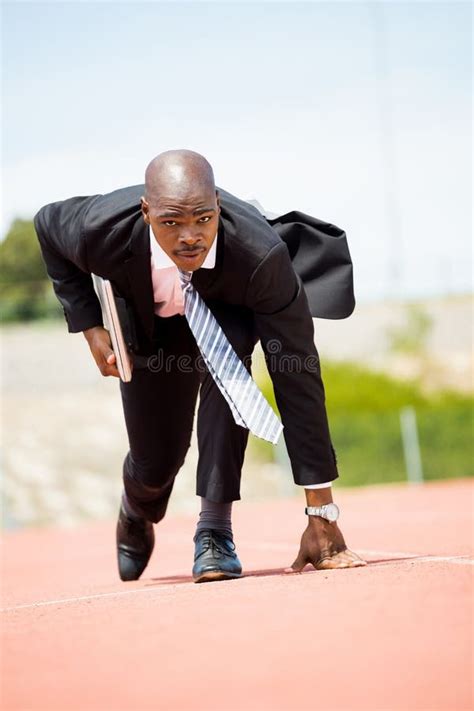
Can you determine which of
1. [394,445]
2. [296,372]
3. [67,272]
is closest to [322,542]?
[296,372]

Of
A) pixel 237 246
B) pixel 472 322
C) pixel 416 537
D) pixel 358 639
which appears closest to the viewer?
pixel 358 639

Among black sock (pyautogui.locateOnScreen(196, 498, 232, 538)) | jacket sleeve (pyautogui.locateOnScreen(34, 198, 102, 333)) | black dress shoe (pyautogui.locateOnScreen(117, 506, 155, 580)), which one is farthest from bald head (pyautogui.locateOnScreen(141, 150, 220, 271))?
black dress shoe (pyautogui.locateOnScreen(117, 506, 155, 580))

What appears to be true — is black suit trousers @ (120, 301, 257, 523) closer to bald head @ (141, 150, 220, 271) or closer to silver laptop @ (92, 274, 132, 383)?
silver laptop @ (92, 274, 132, 383)

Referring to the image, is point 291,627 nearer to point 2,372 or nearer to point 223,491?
point 223,491

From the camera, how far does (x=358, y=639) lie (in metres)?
3.54

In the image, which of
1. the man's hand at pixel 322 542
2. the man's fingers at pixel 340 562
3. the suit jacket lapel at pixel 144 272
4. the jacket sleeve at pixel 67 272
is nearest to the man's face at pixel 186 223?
the suit jacket lapel at pixel 144 272

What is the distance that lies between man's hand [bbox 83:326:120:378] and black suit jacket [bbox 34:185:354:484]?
48 mm

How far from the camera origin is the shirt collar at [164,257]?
16.8ft

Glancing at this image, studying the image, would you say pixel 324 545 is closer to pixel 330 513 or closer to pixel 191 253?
pixel 330 513

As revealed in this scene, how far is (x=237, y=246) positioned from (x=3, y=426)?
29388 mm

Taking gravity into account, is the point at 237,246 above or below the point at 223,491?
above

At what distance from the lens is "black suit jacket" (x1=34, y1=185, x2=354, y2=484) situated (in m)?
5.17

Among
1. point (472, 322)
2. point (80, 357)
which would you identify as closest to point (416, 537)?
point (80, 357)

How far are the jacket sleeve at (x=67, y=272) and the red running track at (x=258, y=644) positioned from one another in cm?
123
